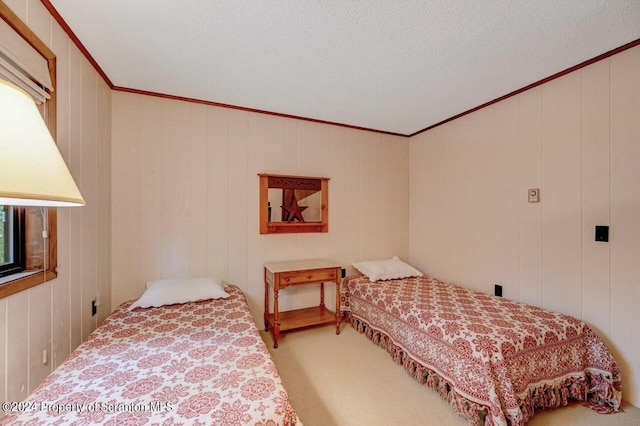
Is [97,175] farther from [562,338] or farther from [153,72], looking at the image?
[562,338]

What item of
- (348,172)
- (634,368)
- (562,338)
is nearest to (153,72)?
(348,172)

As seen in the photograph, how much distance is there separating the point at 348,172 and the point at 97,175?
2409 mm

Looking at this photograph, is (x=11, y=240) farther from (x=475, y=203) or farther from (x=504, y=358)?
(x=475, y=203)

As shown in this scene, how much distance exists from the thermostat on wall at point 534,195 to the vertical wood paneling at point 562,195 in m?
0.05

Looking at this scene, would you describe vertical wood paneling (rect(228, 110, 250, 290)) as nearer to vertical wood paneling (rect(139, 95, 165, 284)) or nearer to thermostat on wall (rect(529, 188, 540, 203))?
vertical wood paneling (rect(139, 95, 165, 284))

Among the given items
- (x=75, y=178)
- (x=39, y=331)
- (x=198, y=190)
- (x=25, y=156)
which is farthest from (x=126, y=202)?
(x=25, y=156)

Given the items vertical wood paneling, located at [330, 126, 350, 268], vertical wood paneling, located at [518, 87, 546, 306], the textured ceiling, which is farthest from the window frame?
vertical wood paneling, located at [518, 87, 546, 306]

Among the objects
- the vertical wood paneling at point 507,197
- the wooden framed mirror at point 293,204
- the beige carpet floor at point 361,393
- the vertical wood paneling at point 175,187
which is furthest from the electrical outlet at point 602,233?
the vertical wood paneling at point 175,187

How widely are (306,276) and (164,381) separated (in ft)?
4.92

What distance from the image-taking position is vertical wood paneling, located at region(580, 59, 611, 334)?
1.76 meters

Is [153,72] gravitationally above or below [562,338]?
above

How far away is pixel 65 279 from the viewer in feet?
4.88

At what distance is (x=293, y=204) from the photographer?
112 inches

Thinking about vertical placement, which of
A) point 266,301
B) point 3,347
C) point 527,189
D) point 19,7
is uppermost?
point 19,7
